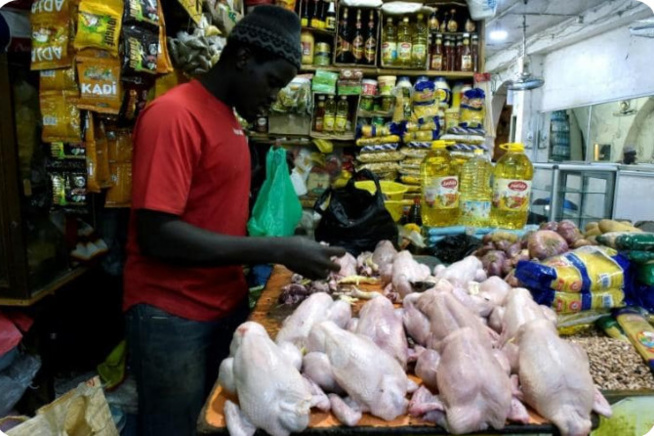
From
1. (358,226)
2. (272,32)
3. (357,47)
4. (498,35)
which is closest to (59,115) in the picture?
(272,32)

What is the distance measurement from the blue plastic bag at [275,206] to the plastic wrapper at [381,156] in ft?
3.60

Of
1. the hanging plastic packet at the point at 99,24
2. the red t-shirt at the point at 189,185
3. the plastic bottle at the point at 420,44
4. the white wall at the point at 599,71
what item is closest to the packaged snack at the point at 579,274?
the red t-shirt at the point at 189,185

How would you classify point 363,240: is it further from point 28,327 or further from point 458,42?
point 458,42

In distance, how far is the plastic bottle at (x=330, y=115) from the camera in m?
4.02

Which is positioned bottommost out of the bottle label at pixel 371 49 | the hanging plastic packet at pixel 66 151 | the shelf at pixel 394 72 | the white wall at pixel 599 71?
the hanging plastic packet at pixel 66 151

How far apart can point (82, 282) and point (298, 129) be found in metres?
2.05

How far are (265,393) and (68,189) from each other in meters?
1.66

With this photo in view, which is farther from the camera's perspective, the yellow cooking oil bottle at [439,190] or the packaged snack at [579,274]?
the yellow cooking oil bottle at [439,190]

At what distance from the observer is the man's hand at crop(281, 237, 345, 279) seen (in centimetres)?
148

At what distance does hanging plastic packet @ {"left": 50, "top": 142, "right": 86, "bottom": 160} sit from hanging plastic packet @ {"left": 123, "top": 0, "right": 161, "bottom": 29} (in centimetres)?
63

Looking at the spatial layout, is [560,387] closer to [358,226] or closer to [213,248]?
[213,248]

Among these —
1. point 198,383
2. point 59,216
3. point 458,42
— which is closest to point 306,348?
point 198,383

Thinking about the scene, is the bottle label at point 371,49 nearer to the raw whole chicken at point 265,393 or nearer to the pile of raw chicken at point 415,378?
the pile of raw chicken at point 415,378

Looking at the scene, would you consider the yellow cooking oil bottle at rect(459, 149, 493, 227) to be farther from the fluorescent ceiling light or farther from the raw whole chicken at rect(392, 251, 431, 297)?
the fluorescent ceiling light
